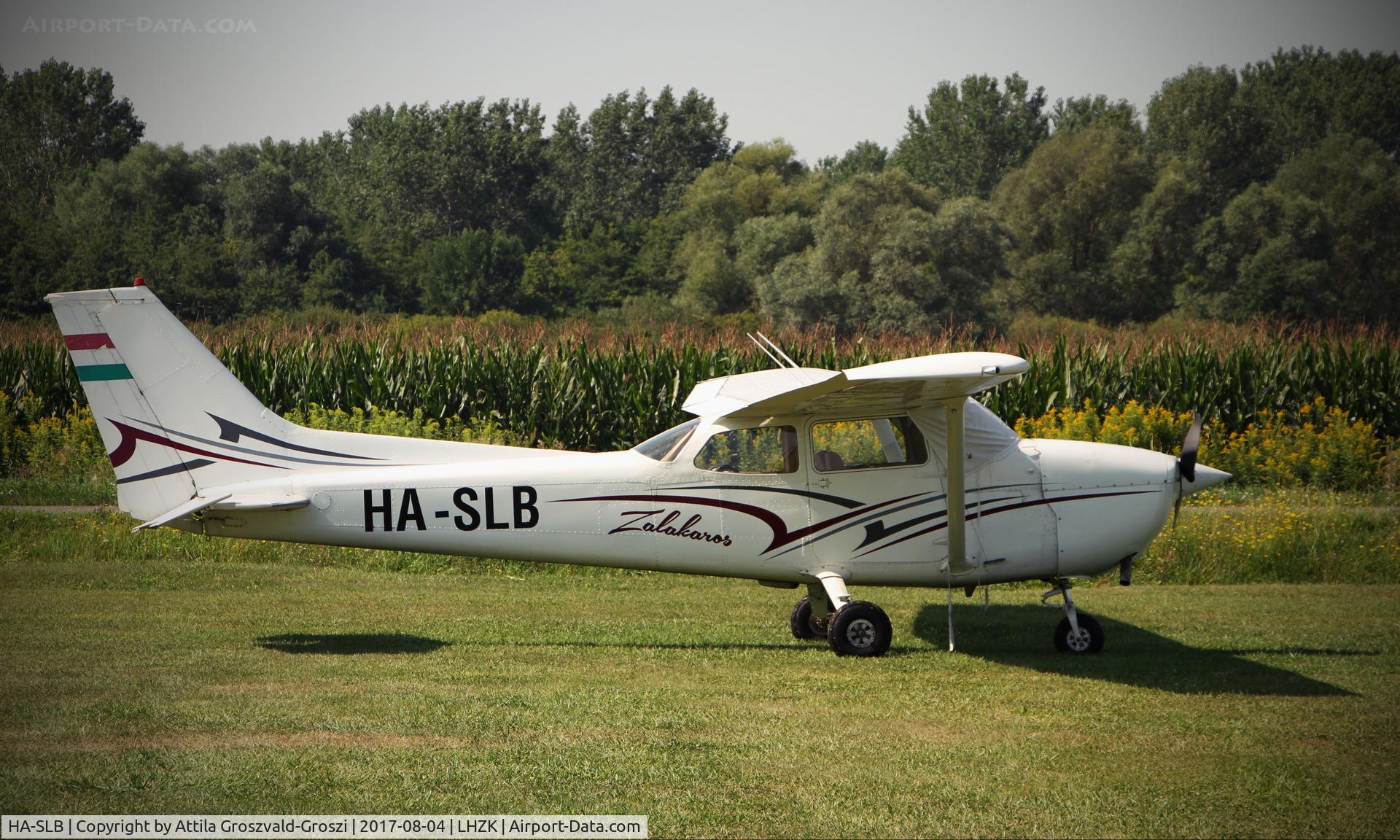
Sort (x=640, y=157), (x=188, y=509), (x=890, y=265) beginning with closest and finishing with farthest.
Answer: (x=188, y=509) < (x=890, y=265) < (x=640, y=157)

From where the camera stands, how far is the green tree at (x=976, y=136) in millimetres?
92875

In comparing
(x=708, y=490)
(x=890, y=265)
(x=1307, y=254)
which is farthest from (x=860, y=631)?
(x=1307, y=254)

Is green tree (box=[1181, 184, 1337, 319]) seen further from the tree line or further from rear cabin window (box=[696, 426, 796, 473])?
rear cabin window (box=[696, 426, 796, 473])

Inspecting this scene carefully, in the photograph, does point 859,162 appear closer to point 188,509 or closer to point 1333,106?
point 1333,106

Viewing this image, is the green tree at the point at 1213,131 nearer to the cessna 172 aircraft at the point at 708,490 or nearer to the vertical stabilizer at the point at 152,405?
the cessna 172 aircraft at the point at 708,490

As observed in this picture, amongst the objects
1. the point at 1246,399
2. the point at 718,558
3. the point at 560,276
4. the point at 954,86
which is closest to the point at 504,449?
the point at 718,558

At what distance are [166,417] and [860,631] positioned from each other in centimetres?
555

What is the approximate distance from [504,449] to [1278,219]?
197 ft

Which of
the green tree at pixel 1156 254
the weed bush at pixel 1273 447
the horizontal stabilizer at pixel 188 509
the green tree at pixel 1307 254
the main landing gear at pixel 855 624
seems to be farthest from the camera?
the green tree at pixel 1156 254

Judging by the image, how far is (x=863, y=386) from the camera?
811 centimetres

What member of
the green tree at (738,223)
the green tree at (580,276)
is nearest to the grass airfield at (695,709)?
the green tree at (738,223)

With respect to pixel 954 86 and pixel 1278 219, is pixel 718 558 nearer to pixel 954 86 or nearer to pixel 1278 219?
pixel 1278 219

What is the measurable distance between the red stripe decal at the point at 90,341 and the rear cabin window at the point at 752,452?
14.9 ft

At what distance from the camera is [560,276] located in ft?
225
